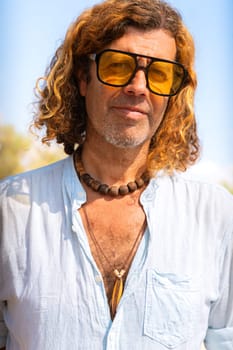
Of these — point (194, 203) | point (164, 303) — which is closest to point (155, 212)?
point (194, 203)

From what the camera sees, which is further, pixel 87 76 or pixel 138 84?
pixel 87 76

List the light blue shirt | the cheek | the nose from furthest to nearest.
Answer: the cheek → the nose → the light blue shirt

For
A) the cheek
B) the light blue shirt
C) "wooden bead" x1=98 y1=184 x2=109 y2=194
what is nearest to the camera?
the light blue shirt

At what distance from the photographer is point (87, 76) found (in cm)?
218

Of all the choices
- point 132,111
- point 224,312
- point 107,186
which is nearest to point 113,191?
point 107,186

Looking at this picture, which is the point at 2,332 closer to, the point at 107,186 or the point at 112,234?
the point at 112,234

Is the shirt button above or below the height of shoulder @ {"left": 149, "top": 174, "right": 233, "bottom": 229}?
below

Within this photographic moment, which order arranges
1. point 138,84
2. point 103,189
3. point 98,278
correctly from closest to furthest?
1. point 98,278
2. point 138,84
3. point 103,189

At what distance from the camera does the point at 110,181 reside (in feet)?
6.87

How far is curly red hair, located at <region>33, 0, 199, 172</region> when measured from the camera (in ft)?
6.96

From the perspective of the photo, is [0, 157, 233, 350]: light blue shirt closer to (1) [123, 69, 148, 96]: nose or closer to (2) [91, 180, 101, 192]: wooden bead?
(2) [91, 180, 101, 192]: wooden bead

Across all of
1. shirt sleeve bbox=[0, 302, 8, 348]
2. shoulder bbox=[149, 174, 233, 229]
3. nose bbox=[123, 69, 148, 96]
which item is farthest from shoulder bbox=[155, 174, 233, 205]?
shirt sleeve bbox=[0, 302, 8, 348]

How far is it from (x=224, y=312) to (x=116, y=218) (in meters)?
0.48

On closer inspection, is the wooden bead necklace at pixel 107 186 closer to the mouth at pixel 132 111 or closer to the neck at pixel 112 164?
the neck at pixel 112 164
